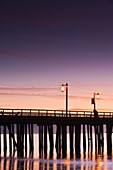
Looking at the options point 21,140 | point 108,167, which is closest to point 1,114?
point 21,140

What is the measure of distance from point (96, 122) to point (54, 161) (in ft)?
35.7

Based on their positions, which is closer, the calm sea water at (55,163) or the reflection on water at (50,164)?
the reflection on water at (50,164)

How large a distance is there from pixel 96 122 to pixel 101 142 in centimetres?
494

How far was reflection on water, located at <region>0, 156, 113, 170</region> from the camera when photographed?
5797 cm

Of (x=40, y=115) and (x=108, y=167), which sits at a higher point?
(x=40, y=115)

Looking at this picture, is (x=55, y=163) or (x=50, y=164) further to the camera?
(x=55, y=163)

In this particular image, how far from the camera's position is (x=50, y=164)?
6059 centimetres

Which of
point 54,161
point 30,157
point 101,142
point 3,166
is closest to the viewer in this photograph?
point 3,166

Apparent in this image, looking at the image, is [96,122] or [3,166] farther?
[96,122]

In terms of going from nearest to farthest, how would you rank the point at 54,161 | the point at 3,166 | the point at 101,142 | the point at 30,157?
1. the point at 3,166
2. the point at 54,161
3. the point at 30,157
4. the point at 101,142

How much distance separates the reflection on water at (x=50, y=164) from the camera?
190 feet

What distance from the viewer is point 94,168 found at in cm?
5872

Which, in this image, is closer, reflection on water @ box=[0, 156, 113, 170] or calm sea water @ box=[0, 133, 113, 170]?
reflection on water @ box=[0, 156, 113, 170]

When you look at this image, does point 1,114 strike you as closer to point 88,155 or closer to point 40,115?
point 40,115
